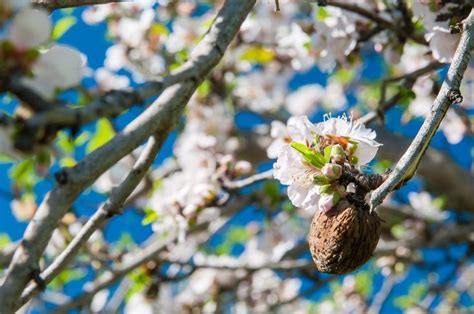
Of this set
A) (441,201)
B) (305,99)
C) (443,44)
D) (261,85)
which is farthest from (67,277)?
(443,44)

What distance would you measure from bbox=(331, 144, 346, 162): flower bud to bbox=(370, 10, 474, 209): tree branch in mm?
215

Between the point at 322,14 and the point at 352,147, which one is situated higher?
the point at 352,147

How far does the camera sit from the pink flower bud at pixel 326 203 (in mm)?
1349

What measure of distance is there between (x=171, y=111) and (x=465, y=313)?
3096 millimetres

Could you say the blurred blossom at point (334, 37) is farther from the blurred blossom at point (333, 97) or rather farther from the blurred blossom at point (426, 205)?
the blurred blossom at point (333, 97)

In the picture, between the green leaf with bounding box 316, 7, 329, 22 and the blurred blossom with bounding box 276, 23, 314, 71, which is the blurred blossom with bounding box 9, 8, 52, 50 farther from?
the blurred blossom with bounding box 276, 23, 314, 71

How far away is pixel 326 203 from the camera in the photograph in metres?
1.36

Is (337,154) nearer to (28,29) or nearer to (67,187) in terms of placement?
(67,187)

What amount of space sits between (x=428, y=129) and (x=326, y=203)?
282 mm

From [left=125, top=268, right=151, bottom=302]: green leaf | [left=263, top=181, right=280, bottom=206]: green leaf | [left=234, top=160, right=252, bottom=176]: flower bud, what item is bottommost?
[left=125, top=268, right=151, bottom=302]: green leaf

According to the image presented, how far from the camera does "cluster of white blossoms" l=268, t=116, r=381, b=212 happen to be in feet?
4.67

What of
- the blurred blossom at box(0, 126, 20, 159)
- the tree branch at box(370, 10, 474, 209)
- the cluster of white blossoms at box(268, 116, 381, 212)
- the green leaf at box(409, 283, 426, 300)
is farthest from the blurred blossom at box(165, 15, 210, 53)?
the blurred blossom at box(0, 126, 20, 159)

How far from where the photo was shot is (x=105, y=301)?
416 cm

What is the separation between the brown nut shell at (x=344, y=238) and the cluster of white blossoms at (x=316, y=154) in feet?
0.26
